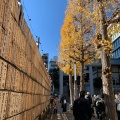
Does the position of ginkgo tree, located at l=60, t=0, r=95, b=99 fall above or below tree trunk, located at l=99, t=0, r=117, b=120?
above

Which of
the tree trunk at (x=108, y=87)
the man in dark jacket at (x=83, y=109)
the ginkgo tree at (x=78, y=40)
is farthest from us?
the ginkgo tree at (x=78, y=40)

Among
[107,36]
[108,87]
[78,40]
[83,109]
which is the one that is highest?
[78,40]

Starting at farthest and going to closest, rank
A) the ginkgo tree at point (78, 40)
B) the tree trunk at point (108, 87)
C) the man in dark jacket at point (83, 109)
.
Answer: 1. the ginkgo tree at point (78, 40)
2. the tree trunk at point (108, 87)
3. the man in dark jacket at point (83, 109)

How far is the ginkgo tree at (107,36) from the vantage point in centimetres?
645

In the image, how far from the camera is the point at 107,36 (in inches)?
268

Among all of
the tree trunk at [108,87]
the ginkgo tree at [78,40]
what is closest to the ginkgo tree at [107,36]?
the tree trunk at [108,87]

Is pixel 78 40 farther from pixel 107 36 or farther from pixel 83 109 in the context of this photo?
pixel 83 109

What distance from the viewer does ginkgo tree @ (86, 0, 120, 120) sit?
645cm

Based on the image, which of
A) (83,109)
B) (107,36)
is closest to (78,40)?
(107,36)

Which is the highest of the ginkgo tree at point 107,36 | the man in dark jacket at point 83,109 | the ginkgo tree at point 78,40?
the ginkgo tree at point 78,40

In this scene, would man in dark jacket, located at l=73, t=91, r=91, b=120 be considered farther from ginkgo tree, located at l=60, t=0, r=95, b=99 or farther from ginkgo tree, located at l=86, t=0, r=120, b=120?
ginkgo tree, located at l=60, t=0, r=95, b=99

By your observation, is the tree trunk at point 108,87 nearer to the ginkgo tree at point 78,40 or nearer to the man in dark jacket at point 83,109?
the man in dark jacket at point 83,109

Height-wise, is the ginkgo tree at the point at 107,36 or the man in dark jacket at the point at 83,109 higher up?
the ginkgo tree at the point at 107,36

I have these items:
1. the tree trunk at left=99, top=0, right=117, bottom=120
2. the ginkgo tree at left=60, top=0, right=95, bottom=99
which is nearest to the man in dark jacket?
the tree trunk at left=99, top=0, right=117, bottom=120
